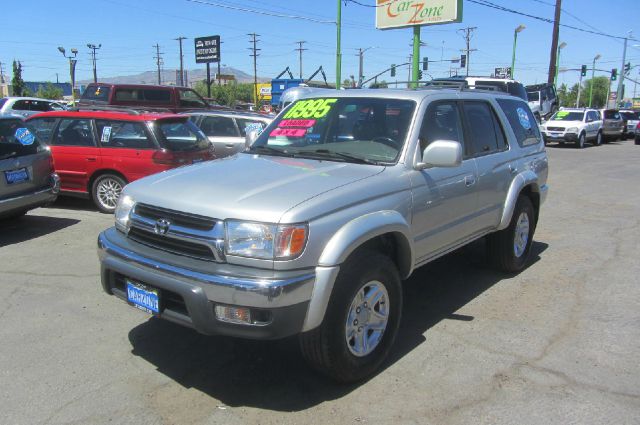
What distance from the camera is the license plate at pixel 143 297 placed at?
10.4 ft

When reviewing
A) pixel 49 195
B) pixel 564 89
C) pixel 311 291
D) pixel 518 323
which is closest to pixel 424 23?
pixel 49 195

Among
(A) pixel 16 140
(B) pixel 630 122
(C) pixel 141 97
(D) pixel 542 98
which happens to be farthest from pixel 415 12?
(A) pixel 16 140

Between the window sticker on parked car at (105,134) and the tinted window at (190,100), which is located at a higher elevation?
the tinted window at (190,100)

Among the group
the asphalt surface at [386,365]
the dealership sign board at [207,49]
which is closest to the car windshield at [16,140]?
the asphalt surface at [386,365]

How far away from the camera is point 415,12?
23344 millimetres

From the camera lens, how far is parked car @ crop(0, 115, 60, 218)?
6641 millimetres

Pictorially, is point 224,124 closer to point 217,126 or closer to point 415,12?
point 217,126

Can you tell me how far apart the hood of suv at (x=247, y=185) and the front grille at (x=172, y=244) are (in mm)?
190

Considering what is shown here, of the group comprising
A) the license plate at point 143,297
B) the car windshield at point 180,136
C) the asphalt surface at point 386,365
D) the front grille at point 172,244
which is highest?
the car windshield at point 180,136

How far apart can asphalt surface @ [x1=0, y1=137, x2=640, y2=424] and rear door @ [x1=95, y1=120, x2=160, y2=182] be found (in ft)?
7.62

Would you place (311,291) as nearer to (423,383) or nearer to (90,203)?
(423,383)

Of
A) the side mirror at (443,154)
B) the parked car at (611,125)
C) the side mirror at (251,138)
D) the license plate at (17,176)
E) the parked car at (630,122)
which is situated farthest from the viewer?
the parked car at (630,122)

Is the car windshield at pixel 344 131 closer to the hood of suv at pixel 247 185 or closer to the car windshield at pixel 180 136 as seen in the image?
the hood of suv at pixel 247 185

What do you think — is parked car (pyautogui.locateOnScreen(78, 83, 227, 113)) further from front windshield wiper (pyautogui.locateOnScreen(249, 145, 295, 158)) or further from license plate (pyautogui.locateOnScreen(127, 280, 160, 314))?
license plate (pyautogui.locateOnScreen(127, 280, 160, 314))
